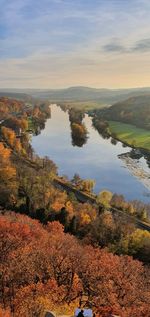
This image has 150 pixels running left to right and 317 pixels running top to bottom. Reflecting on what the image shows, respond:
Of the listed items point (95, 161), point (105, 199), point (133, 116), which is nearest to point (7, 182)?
point (105, 199)

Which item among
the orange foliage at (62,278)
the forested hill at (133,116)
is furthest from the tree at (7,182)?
the forested hill at (133,116)

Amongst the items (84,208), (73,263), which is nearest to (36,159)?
(84,208)

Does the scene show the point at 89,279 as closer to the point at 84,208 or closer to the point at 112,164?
the point at 84,208

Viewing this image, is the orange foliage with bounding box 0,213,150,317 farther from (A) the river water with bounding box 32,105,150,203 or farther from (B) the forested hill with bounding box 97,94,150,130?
(B) the forested hill with bounding box 97,94,150,130

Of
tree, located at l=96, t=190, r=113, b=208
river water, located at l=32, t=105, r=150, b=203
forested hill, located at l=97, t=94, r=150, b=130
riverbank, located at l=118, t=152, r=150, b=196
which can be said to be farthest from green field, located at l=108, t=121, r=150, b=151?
tree, located at l=96, t=190, r=113, b=208

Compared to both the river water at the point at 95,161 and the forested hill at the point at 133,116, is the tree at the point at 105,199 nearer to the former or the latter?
the river water at the point at 95,161

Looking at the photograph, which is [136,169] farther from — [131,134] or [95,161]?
[131,134]
